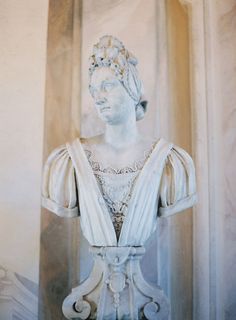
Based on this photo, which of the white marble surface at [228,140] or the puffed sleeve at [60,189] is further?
the white marble surface at [228,140]

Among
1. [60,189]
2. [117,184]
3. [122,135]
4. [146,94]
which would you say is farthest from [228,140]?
[60,189]

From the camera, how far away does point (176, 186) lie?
74.0 inches

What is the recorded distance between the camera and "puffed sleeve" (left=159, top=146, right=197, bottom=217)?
1.88m

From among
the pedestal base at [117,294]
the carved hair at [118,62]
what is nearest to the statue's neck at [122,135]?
the carved hair at [118,62]

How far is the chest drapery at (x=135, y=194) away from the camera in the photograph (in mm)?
1845

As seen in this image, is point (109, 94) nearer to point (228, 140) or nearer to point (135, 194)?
point (135, 194)

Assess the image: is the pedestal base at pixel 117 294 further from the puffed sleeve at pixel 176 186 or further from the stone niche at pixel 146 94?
the stone niche at pixel 146 94

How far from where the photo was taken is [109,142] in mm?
2023

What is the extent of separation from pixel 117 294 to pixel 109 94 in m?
0.78

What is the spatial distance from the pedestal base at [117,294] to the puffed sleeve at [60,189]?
0.20 m

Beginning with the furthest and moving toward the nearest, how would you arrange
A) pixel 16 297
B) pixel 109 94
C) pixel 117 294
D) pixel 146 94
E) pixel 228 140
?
1. pixel 146 94
2. pixel 228 140
3. pixel 16 297
4. pixel 109 94
5. pixel 117 294

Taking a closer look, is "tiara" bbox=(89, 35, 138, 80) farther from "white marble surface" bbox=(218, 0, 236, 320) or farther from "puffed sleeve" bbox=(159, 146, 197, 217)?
"white marble surface" bbox=(218, 0, 236, 320)

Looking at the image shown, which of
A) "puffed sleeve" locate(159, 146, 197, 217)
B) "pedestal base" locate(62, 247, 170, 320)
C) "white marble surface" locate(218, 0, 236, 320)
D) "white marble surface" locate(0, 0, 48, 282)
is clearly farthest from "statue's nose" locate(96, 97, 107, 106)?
"white marble surface" locate(218, 0, 236, 320)

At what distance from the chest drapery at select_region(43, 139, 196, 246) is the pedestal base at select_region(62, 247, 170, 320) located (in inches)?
2.2
